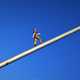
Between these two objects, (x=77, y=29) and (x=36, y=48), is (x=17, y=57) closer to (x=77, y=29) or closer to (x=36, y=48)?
(x=36, y=48)

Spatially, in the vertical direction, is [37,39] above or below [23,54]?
above

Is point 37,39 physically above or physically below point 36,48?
above

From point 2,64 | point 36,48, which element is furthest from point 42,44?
point 2,64

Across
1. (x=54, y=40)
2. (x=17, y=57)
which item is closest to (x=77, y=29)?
(x=54, y=40)

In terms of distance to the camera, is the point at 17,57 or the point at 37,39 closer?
the point at 17,57

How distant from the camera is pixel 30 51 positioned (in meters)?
0.70

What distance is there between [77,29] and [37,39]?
0.16m

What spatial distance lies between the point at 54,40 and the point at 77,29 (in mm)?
75

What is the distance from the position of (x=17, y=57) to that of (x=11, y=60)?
0.02 m

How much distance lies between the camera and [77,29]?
2.35 feet

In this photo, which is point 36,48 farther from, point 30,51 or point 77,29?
point 77,29

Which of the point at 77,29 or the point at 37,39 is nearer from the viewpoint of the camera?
the point at 77,29

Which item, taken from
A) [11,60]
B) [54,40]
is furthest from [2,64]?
[54,40]

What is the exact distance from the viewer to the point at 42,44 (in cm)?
71
